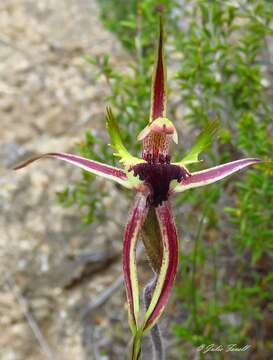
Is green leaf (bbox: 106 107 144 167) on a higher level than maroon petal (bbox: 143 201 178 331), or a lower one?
higher

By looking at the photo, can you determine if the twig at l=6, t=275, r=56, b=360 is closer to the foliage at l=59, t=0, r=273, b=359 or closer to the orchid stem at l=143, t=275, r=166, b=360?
the foliage at l=59, t=0, r=273, b=359

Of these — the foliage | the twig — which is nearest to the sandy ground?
the twig

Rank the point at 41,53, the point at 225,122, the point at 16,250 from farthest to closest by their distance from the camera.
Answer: the point at 41,53 → the point at 16,250 → the point at 225,122

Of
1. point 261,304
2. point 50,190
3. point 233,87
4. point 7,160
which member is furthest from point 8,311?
point 233,87

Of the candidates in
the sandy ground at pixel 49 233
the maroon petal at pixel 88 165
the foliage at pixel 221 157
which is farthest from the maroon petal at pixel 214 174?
the sandy ground at pixel 49 233

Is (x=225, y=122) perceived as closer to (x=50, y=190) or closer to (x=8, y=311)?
(x=50, y=190)

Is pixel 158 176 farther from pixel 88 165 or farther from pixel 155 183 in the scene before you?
pixel 88 165
